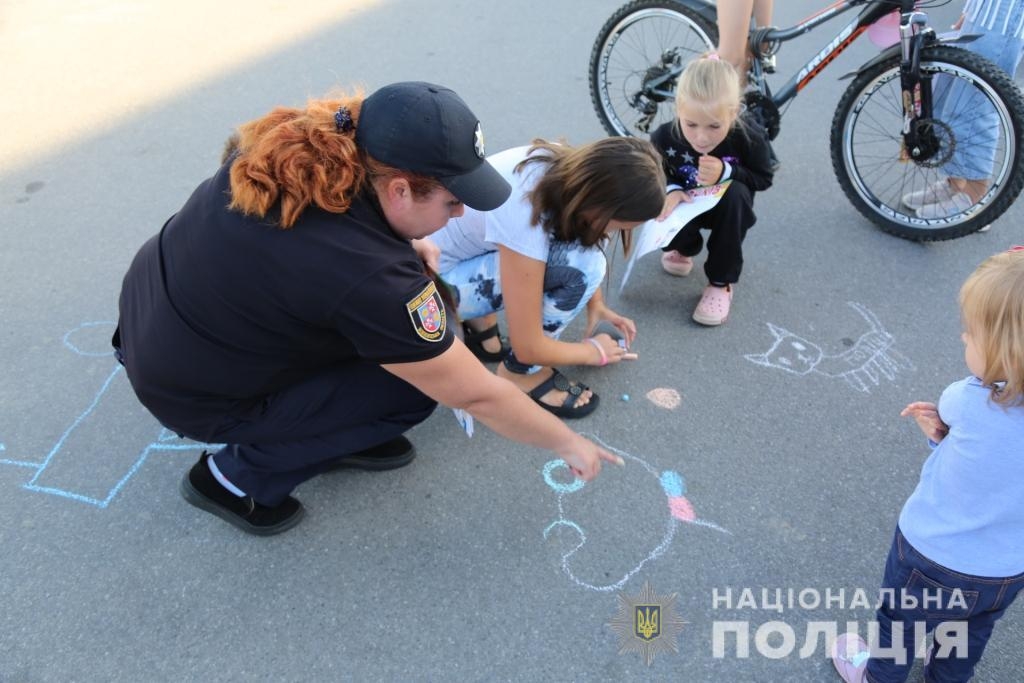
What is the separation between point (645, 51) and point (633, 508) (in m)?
3.03

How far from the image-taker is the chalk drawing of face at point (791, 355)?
97.7 inches

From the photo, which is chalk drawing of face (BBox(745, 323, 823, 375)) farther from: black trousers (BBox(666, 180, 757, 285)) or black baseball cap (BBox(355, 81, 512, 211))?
black baseball cap (BBox(355, 81, 512, 211))

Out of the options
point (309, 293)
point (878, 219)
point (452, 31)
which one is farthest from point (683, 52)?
point (309, 293)

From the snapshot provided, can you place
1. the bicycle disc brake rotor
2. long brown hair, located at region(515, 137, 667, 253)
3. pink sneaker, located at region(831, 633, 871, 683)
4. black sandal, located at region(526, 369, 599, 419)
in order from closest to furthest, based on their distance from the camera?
pink sneaker, located at region(831, 633, 871, 683) < long brown hair, located at region(515, 137, 667, 253) < black sandal, located at region(526, 369, 599, 419) < the bicycle disc brake rotor

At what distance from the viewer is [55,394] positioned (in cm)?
245

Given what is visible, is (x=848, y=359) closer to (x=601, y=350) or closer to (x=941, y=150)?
(x=601, y=350)

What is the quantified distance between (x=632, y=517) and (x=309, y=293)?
1095 millimetres

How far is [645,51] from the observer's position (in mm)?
4191

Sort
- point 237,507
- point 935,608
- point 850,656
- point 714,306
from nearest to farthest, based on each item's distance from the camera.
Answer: point 935,608 → point 850,656 → point 237,507 → point 714,306

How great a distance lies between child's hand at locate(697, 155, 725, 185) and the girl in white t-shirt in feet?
1.72

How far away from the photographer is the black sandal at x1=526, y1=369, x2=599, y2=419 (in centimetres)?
234

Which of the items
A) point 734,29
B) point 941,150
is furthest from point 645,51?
point 941,150

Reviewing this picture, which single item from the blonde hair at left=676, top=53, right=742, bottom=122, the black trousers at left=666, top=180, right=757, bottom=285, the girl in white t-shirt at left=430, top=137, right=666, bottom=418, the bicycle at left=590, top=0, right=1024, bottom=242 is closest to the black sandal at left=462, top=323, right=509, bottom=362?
the girl in white t-shirt at left=430, top=137, right=666, bottom=418

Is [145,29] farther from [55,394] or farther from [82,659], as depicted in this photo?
[82,659]
